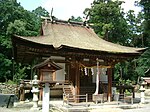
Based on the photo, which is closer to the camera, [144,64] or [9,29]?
[144,64]

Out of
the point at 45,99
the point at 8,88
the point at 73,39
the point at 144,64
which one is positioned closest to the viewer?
the point at 45,99

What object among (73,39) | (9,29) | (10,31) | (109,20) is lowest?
(73,39)

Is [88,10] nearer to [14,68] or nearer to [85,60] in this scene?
[14,68]

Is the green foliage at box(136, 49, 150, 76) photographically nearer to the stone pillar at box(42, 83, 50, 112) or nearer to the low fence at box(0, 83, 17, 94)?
the low fence at box(0, 83, 17, 94)

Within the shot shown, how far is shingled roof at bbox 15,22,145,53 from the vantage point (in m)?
16.8

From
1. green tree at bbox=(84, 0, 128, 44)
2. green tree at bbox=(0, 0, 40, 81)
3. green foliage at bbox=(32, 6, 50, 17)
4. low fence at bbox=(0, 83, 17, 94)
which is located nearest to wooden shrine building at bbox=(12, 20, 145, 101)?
low fence at bbox=(0, 83, 17, 94)

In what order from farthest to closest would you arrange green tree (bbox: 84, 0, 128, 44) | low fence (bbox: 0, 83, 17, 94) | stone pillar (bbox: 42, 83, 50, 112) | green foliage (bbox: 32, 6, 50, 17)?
1. green foliage (bbox: 32, 6, 50, 17)
2. green tree (bbox: 84, 0, 128, 44)
3. low fence (bbox: 0, 83, 17, 94)
4. stone pillar (bbox: 42, 83, 50, 112)

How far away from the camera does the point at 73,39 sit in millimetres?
19469

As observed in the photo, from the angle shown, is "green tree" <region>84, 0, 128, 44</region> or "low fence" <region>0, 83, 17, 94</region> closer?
"low fence" <region>0, 83, 17, 94</region>

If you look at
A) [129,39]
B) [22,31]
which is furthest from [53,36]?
[129,39]

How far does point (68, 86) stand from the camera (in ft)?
59.1

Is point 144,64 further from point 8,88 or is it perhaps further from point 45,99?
point 45,99

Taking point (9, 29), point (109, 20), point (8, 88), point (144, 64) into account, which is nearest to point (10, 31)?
point (9, 29)

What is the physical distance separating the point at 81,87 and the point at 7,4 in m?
33.5
